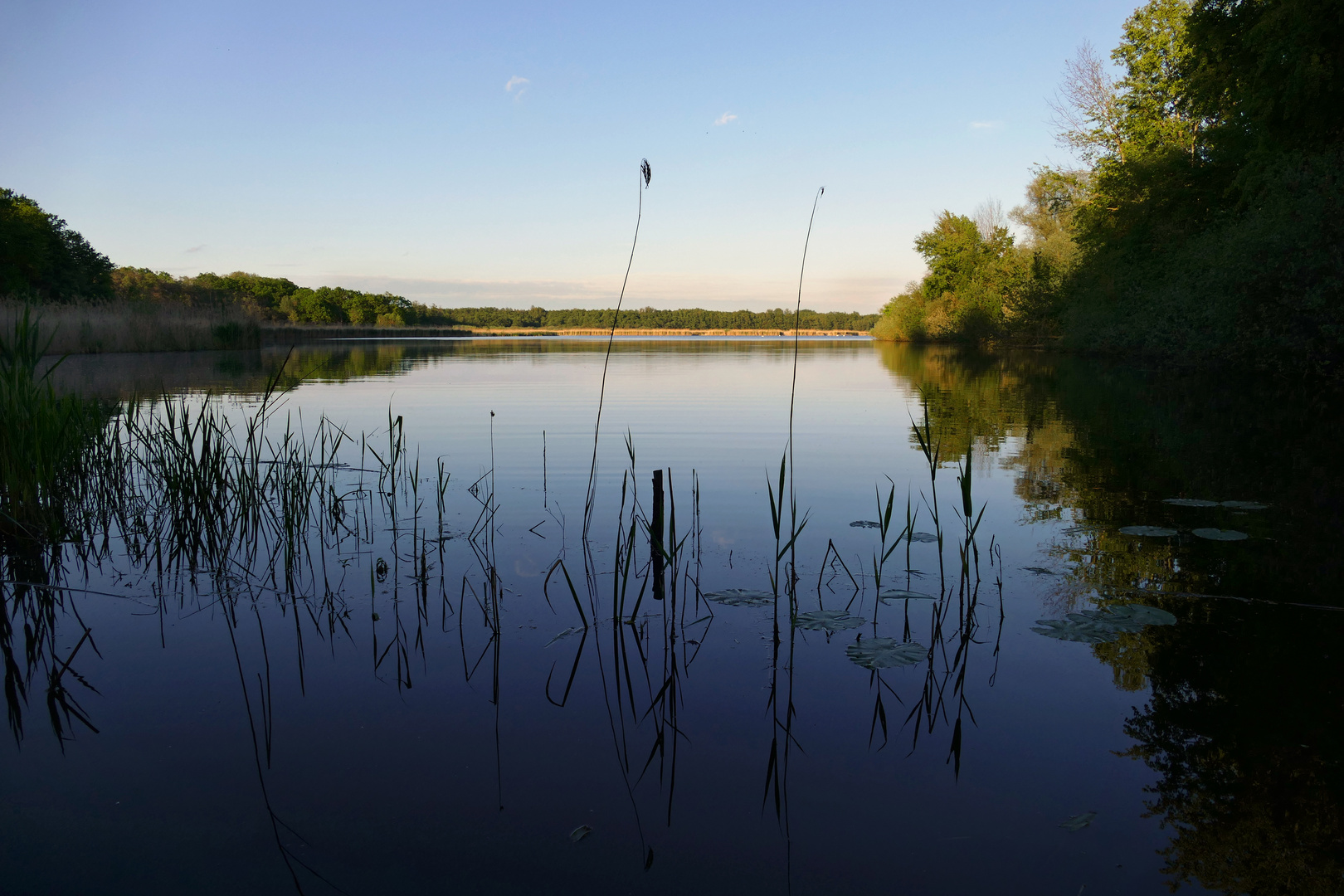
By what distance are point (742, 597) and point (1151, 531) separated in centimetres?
303

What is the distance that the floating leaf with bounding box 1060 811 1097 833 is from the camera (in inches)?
87.5

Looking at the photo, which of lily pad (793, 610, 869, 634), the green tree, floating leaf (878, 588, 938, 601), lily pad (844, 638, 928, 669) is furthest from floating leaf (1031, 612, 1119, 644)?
the green tree

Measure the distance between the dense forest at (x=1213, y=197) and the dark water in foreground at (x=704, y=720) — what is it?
10476mm

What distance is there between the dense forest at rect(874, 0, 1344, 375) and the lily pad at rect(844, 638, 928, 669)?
13417 mm

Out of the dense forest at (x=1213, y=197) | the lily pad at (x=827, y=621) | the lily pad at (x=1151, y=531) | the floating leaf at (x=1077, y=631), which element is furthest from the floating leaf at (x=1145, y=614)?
the dense forest at (x=1213, y=197)

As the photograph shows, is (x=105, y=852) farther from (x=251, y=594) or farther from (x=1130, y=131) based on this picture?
(x=1130, y=131)

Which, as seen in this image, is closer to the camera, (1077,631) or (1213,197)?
(1077,631)

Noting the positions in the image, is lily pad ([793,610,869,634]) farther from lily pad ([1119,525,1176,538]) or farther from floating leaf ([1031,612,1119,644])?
lily pad ([1119,525,1176,538])

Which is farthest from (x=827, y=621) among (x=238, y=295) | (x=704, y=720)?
(x=238, y=295)

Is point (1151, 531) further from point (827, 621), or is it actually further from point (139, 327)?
point (139, 327)

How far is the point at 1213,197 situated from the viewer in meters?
21.0

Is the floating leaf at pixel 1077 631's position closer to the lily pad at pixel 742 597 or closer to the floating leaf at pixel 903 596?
the floating leaf at pixel 903 596

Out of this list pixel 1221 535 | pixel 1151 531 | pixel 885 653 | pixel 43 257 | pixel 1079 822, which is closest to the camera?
pixel 1079 822

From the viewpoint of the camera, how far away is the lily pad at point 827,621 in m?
3.64
